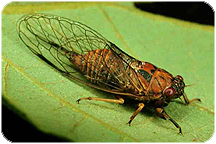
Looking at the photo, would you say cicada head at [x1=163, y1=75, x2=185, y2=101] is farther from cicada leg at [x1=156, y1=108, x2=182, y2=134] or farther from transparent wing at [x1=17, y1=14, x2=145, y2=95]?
transparent wing at [x1=17, y1=14, x2=145, y2=95]

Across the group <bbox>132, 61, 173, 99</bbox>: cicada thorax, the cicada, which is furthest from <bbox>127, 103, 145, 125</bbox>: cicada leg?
<bbox>132, 61, 173, 99</bbox>: cicada thorax

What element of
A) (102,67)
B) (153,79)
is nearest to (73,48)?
(102,67)

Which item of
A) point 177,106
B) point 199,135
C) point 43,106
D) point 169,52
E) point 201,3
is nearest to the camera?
point 43,106

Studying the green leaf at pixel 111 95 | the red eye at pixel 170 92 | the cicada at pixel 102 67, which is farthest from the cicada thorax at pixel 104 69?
the red eye at pixel 170 92

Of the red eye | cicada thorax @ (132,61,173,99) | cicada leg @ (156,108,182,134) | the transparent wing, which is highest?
the transparent wing

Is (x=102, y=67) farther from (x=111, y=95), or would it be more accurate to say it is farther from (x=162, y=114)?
(x=162, y=114)

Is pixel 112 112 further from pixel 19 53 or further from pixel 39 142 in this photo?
pixel 19 53

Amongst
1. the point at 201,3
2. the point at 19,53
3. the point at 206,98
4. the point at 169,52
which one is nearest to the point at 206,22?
the point at 201,3

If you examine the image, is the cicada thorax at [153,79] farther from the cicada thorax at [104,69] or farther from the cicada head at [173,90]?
the cicada thorax at [104,69]
